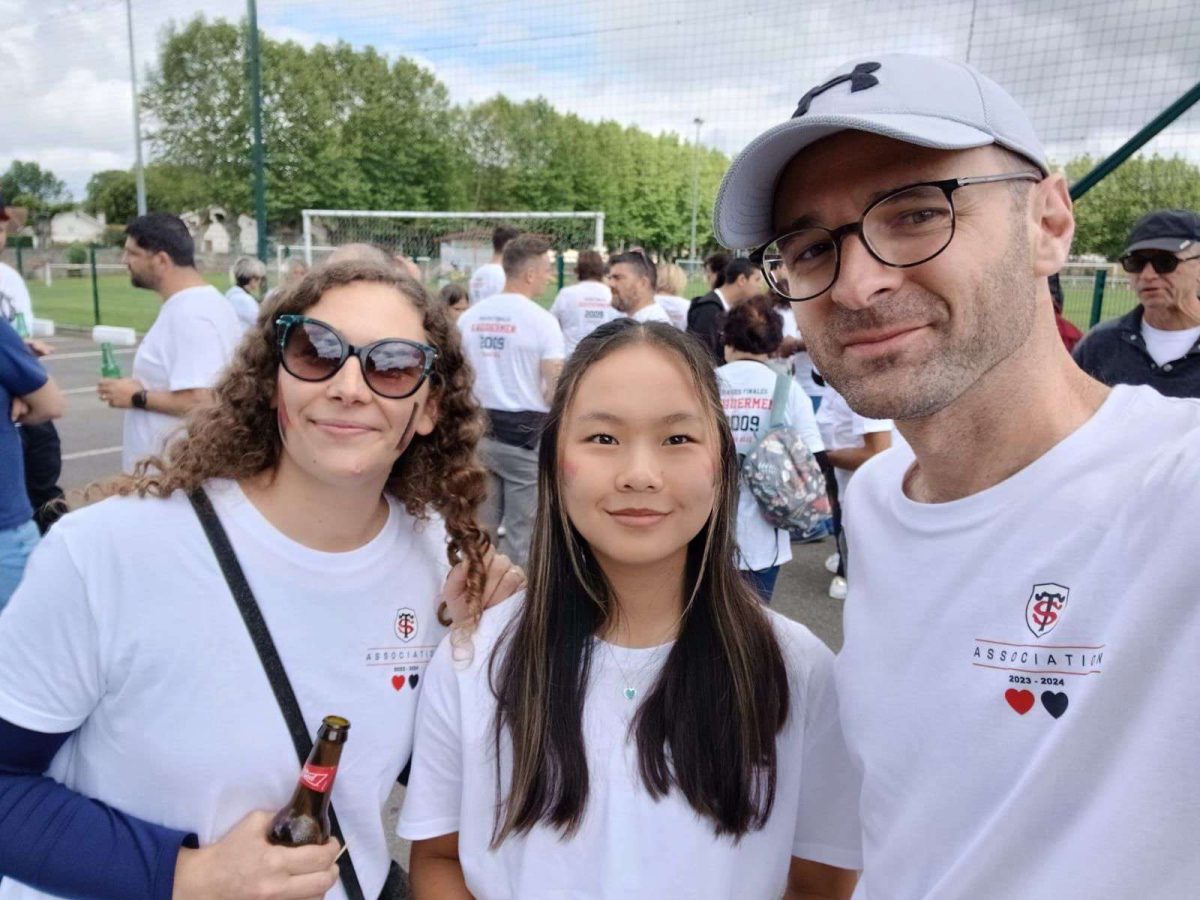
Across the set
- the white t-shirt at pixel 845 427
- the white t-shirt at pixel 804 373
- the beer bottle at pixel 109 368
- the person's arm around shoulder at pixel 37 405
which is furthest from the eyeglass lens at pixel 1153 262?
the beer bottle at pixel 109 368

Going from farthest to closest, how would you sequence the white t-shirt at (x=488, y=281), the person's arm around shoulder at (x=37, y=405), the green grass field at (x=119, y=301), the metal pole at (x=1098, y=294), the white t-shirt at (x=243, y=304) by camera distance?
the green grass field at (x=119, y=301) → the white t-shirt at (x=488, y=281) → the metal pole at (x=1098, y=294) → the white t-shirt at (x=243, y=304) → the person's arm around shoulder at (x=37, y=405)

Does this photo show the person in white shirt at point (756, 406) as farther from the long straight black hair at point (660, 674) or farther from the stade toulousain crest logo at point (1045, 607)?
the stade toulousain crest logo at point (1045, 607)

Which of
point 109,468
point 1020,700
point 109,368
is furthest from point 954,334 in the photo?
point 109,468

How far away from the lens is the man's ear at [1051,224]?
1.26 meters

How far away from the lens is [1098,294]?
9.19 metres

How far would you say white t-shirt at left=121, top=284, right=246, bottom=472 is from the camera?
437cm

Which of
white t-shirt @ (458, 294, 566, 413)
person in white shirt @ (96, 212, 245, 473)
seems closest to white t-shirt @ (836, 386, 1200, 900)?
person in white shirt @ (96, 212, 245, 473)

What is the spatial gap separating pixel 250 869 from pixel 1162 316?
4.40 meters

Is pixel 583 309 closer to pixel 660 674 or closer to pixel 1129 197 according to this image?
pixel 1129 197

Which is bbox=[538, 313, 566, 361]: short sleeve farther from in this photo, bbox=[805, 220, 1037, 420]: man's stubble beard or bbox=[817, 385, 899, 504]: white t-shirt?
bbox=[805, 220, 1037, 420]: man's stubble beard

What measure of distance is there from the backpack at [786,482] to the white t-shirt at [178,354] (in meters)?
2.86

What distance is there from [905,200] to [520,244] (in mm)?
5348

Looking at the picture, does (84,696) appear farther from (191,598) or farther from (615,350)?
(615,350)

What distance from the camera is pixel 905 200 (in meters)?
1.21
